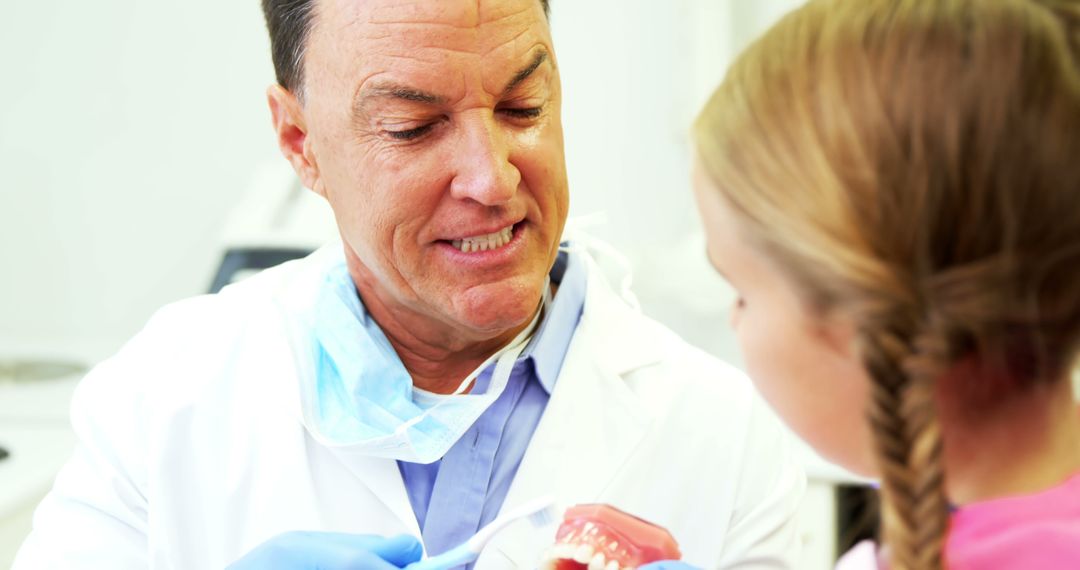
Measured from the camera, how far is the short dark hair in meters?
1.29

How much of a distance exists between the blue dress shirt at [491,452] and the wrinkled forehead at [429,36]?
1.11ft

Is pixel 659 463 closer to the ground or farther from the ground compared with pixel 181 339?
closer to the ground

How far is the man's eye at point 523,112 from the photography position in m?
1.26

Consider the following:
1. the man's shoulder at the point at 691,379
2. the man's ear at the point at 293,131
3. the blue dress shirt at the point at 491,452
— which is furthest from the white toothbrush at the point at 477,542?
the man's ear at the point at 293,131

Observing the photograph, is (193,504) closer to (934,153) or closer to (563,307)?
(563,307)

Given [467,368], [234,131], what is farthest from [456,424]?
[234,131]

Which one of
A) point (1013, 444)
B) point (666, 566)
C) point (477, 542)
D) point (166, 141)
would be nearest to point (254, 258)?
point (166, 141)

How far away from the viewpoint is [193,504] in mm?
1308

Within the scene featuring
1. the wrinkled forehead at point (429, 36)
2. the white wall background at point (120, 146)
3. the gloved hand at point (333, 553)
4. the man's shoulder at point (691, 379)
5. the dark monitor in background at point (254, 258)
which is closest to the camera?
the gloved hand at point (333, 553)

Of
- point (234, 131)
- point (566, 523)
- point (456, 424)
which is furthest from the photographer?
point (234, 131)

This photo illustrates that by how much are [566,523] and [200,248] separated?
163 centimetres

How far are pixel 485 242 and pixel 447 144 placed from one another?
0.12 m

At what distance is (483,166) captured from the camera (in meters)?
1.21

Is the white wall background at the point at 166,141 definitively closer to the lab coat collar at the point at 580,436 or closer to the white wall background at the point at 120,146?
the white wall background at the point at 120,146
